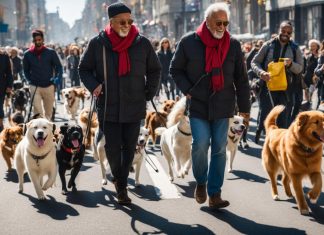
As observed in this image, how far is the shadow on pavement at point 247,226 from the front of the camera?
18.6 feet

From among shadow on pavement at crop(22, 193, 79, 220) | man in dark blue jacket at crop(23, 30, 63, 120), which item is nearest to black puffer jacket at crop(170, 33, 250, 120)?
shadow on pavement at crop(22, 193, 79, 220)

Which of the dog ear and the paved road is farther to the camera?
the dog ear

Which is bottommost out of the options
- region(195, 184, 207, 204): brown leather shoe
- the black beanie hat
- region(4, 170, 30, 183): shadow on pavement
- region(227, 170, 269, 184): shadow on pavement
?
region(227, 170, 269, 184): shadow on pavement

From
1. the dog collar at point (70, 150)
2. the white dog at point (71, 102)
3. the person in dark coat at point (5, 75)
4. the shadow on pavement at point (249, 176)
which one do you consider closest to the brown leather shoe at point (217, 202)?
the shadow on pavement at point (249, 176)

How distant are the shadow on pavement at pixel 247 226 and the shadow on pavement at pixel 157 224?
30cm

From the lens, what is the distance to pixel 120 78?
658 centimetres

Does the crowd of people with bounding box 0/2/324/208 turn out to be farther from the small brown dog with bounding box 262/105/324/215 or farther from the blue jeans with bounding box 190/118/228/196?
the small brown dog with bounding box 262/105/324/215

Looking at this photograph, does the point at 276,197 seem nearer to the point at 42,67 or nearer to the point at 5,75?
the point at 42,67

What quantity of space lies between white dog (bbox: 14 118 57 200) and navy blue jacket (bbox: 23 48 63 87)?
4.20 metres

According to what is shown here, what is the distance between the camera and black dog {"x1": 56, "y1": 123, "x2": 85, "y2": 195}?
25.2 ft

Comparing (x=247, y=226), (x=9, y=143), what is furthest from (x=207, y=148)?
(x=9, y=143)

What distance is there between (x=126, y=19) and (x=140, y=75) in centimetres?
59

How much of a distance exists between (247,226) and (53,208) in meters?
2.15

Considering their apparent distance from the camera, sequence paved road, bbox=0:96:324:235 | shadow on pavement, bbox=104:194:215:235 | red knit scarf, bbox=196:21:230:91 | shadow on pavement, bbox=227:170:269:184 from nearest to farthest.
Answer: shadow on pavement, bbox=104:194:215:235
paved road, bbox=0:96:324:235
red knit scarf, bbox=196:21:230:91
shadow on pavement, bbox=227:170:269:184
